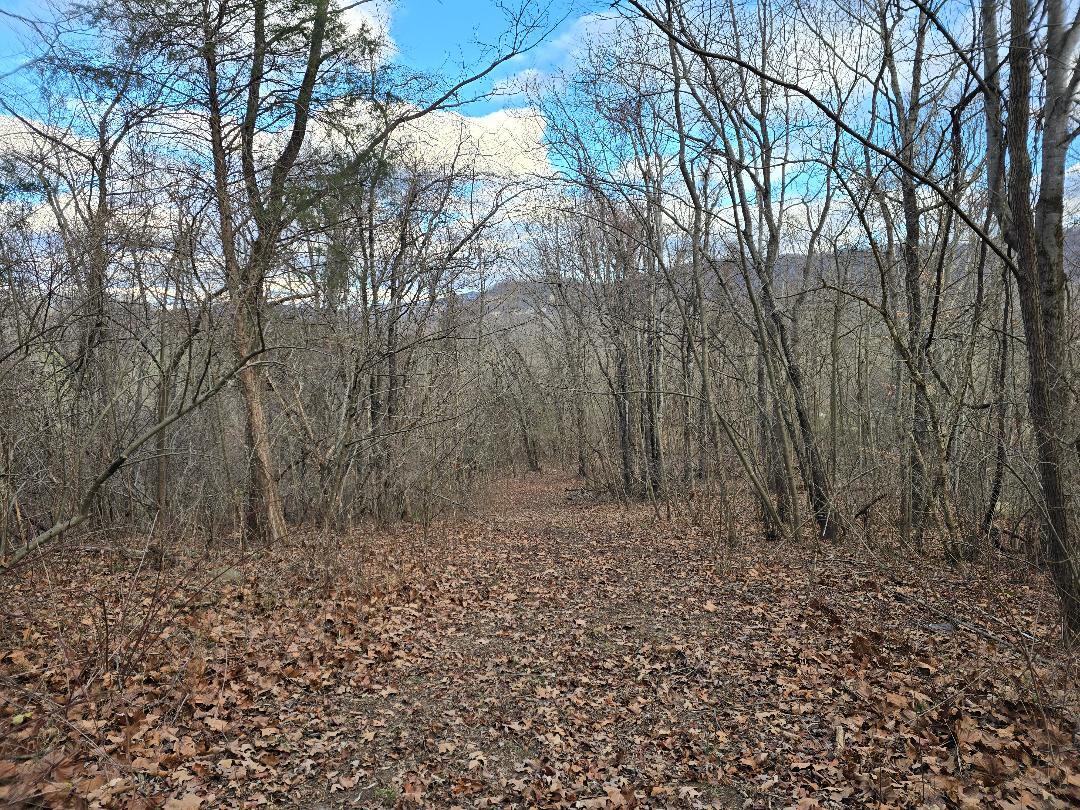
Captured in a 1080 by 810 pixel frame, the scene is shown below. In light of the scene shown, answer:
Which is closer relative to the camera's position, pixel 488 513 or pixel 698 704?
pixel 698 704

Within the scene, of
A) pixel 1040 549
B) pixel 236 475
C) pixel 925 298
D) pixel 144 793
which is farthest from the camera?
pixel 236 475

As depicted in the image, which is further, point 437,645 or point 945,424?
point 945,424

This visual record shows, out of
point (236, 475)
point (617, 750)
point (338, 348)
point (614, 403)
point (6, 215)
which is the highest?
point (6, 215)

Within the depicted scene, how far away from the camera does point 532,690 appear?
5273 mm

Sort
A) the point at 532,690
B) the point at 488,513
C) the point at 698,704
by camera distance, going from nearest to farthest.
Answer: the point at 698,704, the point at 532,690, the point at 488,513

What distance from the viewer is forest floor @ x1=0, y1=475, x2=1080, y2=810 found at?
3.73 meters

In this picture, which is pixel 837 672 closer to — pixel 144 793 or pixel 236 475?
pixel 144 793

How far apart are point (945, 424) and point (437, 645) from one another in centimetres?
733

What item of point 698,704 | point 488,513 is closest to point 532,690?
point 698,704

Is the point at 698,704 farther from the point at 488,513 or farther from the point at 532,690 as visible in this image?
→ the point at 488,513

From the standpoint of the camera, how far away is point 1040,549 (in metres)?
8.19

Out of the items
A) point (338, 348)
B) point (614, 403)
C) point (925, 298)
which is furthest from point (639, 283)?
point (338, 348)

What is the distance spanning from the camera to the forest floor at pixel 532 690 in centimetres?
373

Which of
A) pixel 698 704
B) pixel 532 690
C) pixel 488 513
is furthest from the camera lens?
pixel 488 513
